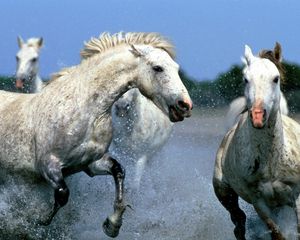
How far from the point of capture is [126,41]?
9.02 m

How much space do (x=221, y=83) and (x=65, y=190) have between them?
19.9 metres

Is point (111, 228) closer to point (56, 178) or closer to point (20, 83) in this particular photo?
point (56, 178)

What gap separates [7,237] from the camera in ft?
30.7

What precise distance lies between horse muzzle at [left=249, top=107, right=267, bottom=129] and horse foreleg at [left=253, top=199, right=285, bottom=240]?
2.92 feet

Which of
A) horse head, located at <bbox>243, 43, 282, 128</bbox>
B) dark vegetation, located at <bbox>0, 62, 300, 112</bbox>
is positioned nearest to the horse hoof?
horse head, located at <bbox>243, 43, 282, 128</bbox>

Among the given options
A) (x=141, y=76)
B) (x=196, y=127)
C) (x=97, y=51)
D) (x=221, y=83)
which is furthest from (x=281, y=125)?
(x=221, y=83)

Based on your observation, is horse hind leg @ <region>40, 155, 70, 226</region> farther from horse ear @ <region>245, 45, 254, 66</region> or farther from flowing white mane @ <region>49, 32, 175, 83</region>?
horse ear @ <region>245, 45, 254, 66</region>

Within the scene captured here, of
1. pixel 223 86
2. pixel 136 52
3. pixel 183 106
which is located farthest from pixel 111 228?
pixel 223 86

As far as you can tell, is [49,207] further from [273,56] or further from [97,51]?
[273,56]

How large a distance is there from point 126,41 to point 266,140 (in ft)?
4.88

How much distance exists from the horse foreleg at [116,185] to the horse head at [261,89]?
1494 mm

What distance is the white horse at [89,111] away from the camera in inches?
336

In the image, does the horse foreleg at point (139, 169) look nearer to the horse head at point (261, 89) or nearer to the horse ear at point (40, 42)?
the horse ear at point (40, 42)

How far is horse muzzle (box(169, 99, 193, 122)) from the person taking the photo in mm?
8242
